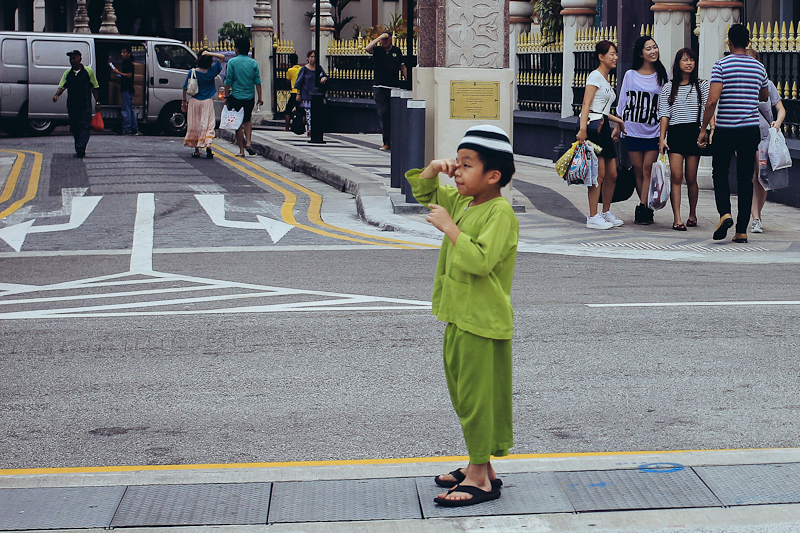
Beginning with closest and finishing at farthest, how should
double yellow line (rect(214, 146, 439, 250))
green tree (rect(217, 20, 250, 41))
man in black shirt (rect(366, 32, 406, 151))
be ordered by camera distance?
double yellow line (rect(214, 146, 439, 250)) → man in black shirt (rect(366, 32, 406, 151)) → green tree (rect(217, 20, 250, 41))

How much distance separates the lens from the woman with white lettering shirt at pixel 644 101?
38.1 feet

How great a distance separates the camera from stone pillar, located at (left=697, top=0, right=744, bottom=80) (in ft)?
47.9

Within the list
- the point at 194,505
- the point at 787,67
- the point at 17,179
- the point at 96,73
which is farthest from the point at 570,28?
the point at 194,505

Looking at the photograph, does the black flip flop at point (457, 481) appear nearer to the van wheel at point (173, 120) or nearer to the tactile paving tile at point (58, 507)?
the tactile paving tile at point (58, 507)

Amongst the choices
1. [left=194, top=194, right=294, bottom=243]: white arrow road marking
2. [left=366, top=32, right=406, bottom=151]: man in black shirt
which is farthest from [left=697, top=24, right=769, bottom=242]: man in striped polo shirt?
[left=366, top=32, right=406, bottom=151]: man in black shirt

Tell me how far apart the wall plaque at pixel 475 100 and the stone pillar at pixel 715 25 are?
345 centimetres

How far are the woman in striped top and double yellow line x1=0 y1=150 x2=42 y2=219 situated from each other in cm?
745

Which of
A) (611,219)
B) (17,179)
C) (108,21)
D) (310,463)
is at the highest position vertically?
(108,21)

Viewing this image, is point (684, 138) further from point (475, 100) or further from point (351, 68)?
point (351, 68)

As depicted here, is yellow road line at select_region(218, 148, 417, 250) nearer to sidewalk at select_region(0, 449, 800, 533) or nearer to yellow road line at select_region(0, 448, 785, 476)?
yellow road line at select_region(0, 448, 785, 476)

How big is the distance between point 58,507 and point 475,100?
9376 millimetres

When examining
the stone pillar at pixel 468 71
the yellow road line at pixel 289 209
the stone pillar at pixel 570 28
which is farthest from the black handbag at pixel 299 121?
the stone pillar at pixel 468 71

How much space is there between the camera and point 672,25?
16.0m

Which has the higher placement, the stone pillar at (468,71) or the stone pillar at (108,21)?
the stone pillar at (108,21)
